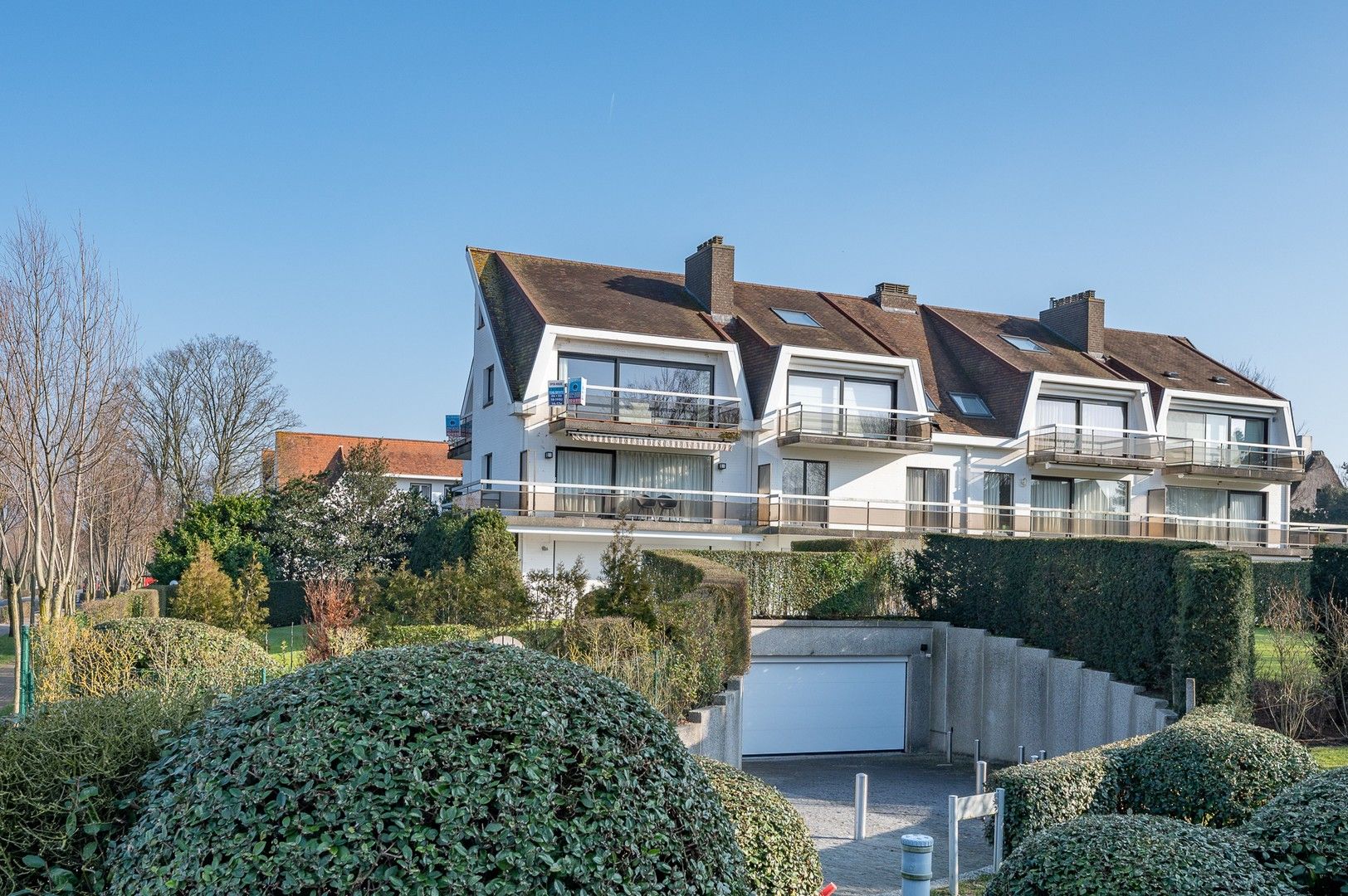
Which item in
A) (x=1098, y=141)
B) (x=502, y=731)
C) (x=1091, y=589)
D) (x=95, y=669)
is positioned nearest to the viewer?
(x=502, y=731)

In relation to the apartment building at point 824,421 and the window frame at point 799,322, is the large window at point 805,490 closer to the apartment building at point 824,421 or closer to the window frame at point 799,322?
the apartment building at point 824,421

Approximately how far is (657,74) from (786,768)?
13804 millimetres

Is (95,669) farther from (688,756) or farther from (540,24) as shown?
(688,756)

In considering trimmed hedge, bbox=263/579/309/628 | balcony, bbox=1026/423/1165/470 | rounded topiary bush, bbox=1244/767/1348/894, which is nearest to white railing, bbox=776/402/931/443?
balcony, bbox=1026/423/1165/470

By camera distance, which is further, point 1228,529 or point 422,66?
point 1228,529

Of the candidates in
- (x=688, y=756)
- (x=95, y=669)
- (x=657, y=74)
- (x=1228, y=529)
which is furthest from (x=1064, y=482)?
(x=688, y=756)

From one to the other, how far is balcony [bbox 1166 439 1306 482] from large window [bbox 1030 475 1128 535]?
82.7 inches

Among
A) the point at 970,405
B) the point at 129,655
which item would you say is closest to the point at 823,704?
the point at 129,655

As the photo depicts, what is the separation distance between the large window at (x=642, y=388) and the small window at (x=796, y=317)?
4.48m

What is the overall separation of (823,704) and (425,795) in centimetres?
1981

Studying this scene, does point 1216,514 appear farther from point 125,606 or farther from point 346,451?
point 346,451

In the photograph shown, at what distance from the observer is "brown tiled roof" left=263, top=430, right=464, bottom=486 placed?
54.8 meters

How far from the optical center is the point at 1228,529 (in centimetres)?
3900

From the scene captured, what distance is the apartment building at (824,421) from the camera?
30672 mm
